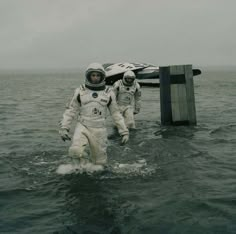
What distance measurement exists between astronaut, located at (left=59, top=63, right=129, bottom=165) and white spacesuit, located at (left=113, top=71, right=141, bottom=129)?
5033mm

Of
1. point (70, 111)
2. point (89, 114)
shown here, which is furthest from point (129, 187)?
point (70, 111)

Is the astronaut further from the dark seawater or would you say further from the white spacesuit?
the white spacesuit

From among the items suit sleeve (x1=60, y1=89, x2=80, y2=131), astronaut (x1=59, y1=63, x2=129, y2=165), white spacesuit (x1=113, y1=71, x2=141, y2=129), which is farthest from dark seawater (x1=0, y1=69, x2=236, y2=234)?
suit sleeve (x1=60, y1=89, x2=80, y2=131)

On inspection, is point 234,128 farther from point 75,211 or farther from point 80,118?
point 75,211

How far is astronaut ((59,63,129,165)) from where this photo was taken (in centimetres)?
848

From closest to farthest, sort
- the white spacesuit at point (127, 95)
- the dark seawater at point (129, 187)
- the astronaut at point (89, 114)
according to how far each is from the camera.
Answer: the dark seawater at point (129, 187) < the astronaut at point (89, 114) < the white spacesuit at point (127, 95)

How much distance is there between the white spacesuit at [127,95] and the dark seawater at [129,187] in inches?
35.5

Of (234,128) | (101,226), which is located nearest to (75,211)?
(101,226)

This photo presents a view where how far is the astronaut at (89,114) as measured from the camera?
27.8ft

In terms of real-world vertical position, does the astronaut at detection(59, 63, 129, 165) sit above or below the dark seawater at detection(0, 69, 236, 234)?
above

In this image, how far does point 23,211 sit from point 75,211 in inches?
33.2

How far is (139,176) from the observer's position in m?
8.64

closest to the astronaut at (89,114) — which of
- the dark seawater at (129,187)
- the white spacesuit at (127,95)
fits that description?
the dark seawater at (129,187)

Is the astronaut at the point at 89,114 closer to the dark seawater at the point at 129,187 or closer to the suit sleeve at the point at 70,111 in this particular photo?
the suit sleeve at the point at 70,111
